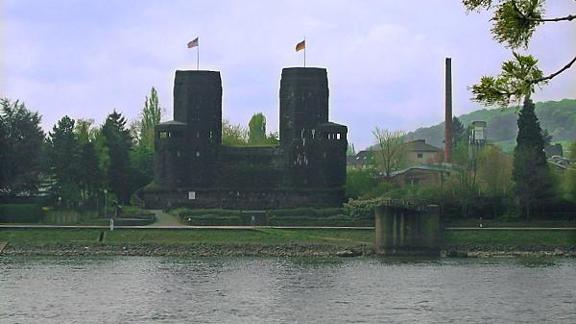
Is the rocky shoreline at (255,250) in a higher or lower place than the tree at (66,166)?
lower

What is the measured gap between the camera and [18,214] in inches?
2778

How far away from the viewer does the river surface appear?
106 feet

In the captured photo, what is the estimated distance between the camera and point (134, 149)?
98.0m

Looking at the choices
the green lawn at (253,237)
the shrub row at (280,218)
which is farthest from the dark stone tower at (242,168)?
the green lawn at (253,237)

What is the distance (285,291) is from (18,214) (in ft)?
118

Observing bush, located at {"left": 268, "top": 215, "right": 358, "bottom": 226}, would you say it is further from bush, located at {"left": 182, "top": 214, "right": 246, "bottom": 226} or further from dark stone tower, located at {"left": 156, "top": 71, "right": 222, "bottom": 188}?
dark stone tower, located at {"left": 156, "top": 71, "right": 222, "bottom": 188}

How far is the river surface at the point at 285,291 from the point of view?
106 feet

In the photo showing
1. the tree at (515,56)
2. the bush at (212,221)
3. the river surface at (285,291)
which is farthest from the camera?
the bush at (212,221)

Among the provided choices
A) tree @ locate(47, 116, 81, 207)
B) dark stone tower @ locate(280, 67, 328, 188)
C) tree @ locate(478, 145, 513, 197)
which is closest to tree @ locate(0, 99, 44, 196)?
tree @ locate(47, 116, 81, 207)

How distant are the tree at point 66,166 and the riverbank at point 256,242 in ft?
36.3

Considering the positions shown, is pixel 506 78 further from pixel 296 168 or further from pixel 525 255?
pixel 296 168

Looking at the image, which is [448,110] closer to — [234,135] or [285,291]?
[234,135]

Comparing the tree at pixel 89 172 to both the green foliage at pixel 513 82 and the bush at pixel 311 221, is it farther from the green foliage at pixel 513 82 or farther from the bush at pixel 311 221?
the green foliage at pixel 513 82

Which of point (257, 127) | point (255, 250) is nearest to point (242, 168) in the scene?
point (255, 250)
